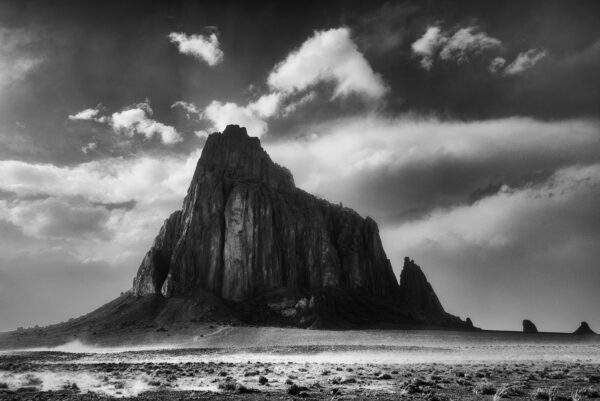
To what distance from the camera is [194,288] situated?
485 ft

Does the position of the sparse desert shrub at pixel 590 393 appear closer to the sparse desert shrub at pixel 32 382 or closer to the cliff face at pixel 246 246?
→ the sparse desert shrub at pixel 32 382

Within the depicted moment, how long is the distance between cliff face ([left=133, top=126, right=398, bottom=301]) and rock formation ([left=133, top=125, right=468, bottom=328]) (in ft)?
1.23

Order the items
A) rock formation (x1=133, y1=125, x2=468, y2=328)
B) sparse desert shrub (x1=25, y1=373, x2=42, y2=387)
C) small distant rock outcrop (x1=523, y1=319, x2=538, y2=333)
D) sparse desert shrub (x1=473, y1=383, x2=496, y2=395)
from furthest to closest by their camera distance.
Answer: small distant rock outcrop (x1=523, y1=319, x2=538, y2=333) < rock formation (x1=133, y1=125, x2=468, y2=328) < sparse desert shrub (x1=25, y1=373, x2=42, y2=387) < sparse desert shrub (x1=473, y1=383, x2=496, y2=395)

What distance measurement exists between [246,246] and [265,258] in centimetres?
858

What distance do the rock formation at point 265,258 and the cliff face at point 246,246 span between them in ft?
1.23

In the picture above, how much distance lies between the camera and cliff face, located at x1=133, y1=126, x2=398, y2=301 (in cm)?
15388

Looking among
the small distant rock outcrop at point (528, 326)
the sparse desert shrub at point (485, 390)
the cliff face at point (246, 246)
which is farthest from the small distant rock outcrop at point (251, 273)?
the sparse desert shrub at point (485, 390)

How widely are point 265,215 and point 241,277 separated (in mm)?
27875

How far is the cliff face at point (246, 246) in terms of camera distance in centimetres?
15388

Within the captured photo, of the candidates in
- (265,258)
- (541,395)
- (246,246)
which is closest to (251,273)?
(265,258)

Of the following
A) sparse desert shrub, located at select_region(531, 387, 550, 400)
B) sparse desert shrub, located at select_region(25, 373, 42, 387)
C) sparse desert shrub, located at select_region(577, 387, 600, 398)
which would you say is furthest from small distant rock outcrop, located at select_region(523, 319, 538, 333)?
sparse desert shrub, located at select_region(25, 373, 42, 387)

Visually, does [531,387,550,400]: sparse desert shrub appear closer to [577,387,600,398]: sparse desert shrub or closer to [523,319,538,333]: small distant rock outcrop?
[577,387,600,398]: sparse desert shrub

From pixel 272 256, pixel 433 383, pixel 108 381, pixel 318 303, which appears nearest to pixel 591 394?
pixel 433 383

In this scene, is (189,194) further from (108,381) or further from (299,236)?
(108,381)
